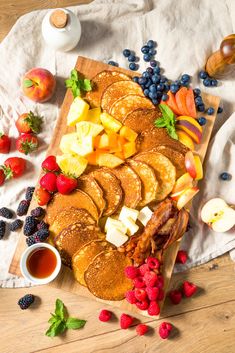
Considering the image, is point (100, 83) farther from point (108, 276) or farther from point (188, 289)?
point (188, 289)

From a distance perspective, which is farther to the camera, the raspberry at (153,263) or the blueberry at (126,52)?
the blueberry at (126,52)

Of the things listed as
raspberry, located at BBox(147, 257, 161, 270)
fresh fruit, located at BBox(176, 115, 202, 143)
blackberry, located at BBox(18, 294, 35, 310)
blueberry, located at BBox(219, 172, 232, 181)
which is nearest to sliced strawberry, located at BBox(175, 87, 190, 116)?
fresh fruit, located at BBox(176, 115, 202, 143)

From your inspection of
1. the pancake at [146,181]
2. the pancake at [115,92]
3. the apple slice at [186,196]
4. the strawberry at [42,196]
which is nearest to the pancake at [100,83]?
the pancake at [115,92]

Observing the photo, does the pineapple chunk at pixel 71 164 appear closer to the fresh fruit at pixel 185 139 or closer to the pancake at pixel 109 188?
the pancake at pixel 109 188

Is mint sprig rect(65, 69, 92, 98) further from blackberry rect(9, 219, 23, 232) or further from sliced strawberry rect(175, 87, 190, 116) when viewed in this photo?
blackberry rect(9, 219, 23, 232)

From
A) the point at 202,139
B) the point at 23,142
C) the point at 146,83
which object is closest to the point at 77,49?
the point at 146,83
